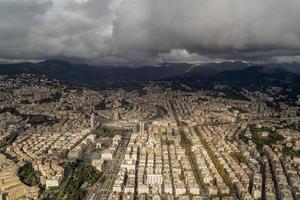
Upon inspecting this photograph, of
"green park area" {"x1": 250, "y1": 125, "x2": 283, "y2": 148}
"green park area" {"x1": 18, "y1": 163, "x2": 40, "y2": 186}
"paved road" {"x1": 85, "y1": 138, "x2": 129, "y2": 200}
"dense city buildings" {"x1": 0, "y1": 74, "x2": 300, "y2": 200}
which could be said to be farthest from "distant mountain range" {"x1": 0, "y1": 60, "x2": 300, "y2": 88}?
"green park area" {"x1": 18, "y1": 163, "x2": 40, "y2": 186}

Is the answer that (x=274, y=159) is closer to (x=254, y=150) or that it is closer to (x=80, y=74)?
(x=254, y=150)

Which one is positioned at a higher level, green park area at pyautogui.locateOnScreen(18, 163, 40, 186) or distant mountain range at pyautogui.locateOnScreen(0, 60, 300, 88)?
green park area at pyautogui.locateOnScreen(18, 163, 40, 186)

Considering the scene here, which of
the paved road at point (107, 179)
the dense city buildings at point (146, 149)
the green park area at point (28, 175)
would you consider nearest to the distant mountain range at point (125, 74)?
the dense city buildings at point (146, 149)

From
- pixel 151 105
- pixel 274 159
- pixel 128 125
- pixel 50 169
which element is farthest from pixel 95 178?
pixel 151 105

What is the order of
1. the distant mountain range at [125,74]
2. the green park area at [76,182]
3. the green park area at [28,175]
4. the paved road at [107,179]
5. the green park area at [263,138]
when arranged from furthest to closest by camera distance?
the distant mountain range at [125,74] → the green park area at [263,138] → the green park area at [28,175] → the paved road at [107,179] → the green park area at [76,182]

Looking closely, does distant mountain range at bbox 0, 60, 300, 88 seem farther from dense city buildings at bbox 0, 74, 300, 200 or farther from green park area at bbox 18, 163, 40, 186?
green park area at bbox 18, 163, 40, 186

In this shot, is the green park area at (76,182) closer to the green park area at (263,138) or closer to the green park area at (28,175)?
the green park area at (28,175)
